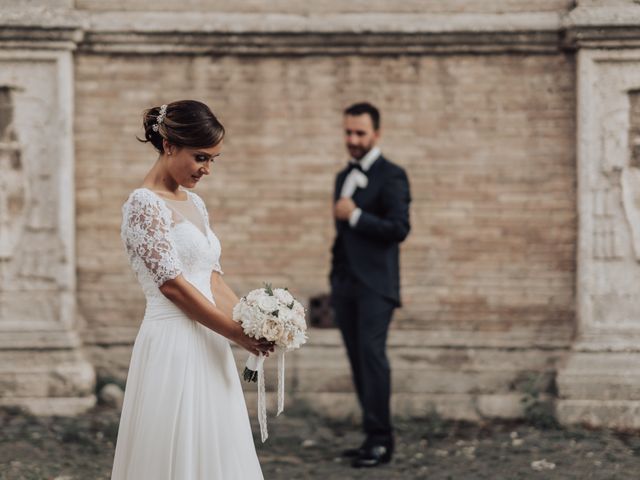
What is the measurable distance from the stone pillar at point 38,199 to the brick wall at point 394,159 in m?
0.18

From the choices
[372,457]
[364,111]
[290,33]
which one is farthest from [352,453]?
[290,33]

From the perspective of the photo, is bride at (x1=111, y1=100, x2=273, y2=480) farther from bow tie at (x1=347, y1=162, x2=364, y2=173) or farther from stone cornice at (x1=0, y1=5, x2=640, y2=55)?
stone cornice at (x1=0, y1=5, x2=640, y2=55)

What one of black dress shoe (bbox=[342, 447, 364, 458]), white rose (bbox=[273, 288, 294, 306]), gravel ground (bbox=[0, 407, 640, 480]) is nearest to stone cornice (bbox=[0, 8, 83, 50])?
gravel ground (bbox=[0, 407, 640, 480])

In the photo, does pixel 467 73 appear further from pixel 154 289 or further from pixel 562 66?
pixel 154 289

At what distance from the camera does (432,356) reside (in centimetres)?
775

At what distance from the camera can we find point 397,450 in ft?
22.6

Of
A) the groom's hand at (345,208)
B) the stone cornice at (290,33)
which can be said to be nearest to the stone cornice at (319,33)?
the stone cornice at (290,33)

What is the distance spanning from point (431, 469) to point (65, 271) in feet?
10.5

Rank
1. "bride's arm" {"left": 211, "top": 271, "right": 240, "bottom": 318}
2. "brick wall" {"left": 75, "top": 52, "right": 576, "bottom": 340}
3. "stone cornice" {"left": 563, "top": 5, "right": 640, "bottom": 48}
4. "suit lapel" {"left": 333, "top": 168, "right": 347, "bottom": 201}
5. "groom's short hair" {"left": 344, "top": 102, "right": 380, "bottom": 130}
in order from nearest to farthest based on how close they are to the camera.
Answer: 1. "bride's arm" {"left": 211, "top": 271, "right": 240, "bottom": 318}
2. "groom's short hair" {"left": 344, "top": 102, "right": 380, "bottom": 130}
3. "suit lapel" {"left": 333, "top": 168, "right": 347, "bottom": 201}
4. "stone cornice" {"left": 563, "top": 5, "right": 640, "bottom": 48}
5. "brick wall" {"left": 75, "top": 52, "right": 576, "bottom": 340}

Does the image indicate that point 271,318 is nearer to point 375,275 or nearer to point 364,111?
point 375,275

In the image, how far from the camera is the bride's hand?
378cm

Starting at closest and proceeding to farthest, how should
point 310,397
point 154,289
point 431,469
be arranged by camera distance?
point 154,289 → point 431,469 → point 310,397

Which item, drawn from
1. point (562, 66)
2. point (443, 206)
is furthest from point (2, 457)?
point (562, 66)

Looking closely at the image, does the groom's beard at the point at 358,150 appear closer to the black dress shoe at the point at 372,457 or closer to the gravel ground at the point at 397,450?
the black dress shoe at the point at 372,457
